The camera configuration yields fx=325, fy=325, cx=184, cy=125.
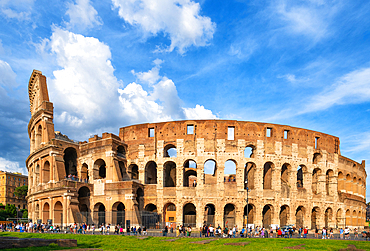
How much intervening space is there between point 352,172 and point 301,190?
47.1 ft

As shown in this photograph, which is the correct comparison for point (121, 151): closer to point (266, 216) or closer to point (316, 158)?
point (266, 216)

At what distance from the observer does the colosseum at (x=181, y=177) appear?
37938mm

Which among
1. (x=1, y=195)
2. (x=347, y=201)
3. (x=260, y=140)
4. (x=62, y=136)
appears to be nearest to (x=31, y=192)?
(x=62, y=136)

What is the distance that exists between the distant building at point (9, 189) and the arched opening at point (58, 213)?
64060 mm

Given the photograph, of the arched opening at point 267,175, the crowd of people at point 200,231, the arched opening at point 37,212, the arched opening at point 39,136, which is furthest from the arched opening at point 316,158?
the arched opening at point 39,136

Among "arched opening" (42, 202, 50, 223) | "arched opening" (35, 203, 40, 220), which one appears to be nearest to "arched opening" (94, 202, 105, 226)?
"arched opening" (42, 202, 50, 223)

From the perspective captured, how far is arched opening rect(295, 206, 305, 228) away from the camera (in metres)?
42.2

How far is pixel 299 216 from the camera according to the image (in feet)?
142

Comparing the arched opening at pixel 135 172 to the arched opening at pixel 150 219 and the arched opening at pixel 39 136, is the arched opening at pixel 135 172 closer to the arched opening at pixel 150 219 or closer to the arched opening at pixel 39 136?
the arched opening at pixel 150 219

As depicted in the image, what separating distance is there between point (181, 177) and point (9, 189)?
242 feet

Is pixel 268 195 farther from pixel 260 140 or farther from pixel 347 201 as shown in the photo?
pixel 347 201

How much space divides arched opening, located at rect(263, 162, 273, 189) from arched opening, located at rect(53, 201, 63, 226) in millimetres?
25624

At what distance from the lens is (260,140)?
4097 cm

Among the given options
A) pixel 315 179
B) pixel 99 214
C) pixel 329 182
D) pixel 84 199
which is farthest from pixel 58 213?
pixel 329 182
